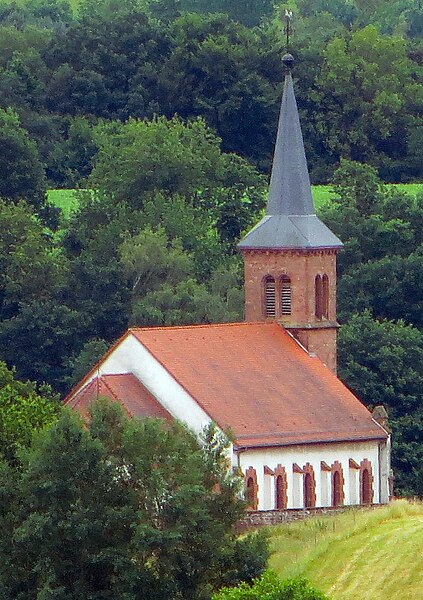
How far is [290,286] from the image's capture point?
236 ft

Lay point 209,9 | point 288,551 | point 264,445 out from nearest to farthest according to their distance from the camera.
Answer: point 288,551 < point 264,445 < point 209,9

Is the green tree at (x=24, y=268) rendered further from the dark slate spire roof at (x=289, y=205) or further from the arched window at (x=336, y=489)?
the arched window at (x=336, y=489)

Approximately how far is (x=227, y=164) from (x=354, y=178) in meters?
5.04

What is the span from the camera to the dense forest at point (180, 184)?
86312mm

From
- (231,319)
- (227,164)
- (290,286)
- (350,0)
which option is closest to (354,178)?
(227,164)

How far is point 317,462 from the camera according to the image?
2687 inches

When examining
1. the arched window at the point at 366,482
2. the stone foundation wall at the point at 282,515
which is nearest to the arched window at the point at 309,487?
the stone foundation wall at the point at 282,515

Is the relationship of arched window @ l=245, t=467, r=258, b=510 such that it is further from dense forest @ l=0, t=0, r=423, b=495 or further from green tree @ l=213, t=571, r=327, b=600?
green tree @ l=213, t=571, r=327, b=600

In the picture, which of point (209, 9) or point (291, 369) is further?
point (209, 9)

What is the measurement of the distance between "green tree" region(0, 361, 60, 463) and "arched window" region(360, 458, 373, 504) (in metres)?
7.94

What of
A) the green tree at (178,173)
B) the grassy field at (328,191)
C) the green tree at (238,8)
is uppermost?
the green tree at (238,8)

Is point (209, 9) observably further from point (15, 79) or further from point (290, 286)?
point (290, 286)

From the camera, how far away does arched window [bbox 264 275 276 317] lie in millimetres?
71938

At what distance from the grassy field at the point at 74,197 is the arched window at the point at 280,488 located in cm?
3605
